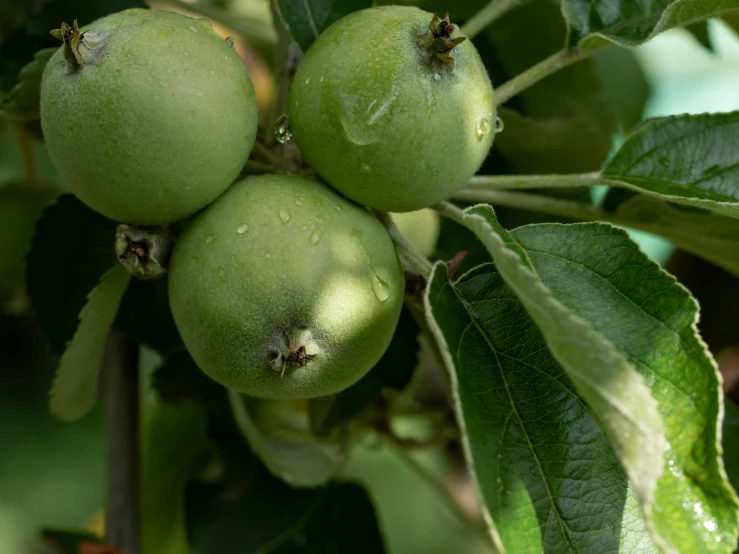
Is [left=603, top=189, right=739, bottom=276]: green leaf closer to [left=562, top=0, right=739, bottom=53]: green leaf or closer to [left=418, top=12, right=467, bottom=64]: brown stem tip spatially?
[left=562, top=0, right=739, bottom=53]: green leaf

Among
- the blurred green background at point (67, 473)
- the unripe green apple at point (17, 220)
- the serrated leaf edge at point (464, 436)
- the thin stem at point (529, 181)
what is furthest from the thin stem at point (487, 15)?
the blurred green background at point (67, 473)

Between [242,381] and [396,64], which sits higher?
[396,64]

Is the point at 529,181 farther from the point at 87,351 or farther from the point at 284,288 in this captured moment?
the point at 87,351

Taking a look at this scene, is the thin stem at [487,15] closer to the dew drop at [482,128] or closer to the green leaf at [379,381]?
the dew drop at [482,128]

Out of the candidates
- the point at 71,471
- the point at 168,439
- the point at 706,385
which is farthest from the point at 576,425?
the point at 71,471

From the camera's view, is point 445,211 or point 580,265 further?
point 445,211

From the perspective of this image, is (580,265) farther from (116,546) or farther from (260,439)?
(116,546)
